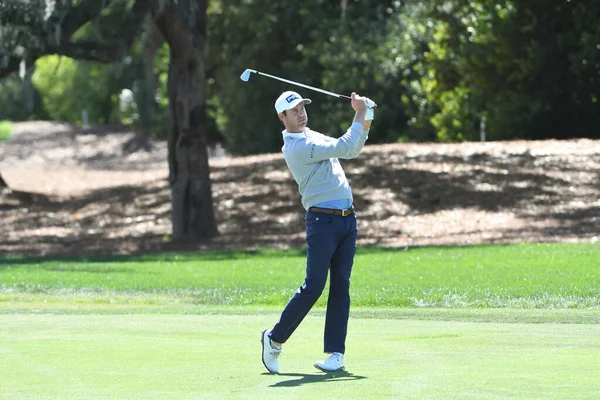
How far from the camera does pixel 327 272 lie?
8078mm

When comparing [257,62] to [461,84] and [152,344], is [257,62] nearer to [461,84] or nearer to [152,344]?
[461,84]

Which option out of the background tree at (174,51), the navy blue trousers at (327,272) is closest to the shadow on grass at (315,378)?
the navy blue trousers at (327,272)

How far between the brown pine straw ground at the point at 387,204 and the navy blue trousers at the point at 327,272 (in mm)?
12813

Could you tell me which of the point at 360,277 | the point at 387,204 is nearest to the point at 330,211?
the point at 360,277

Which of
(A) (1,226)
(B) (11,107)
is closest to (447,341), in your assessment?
(A) (1,226)

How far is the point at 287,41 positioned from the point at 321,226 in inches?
1196

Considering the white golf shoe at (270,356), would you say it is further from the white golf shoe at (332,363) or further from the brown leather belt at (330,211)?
the brown leather belt at (330,211)

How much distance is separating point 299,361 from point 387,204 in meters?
16.4

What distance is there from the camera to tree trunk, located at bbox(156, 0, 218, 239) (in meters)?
21.8

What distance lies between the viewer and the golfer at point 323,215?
7.85 m

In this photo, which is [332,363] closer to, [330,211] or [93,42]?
[330,211]

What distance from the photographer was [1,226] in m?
27.7

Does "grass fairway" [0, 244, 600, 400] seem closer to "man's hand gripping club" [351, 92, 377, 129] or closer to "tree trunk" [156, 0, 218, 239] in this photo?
"man's hand gripping club" [351, 92, 377, 129]

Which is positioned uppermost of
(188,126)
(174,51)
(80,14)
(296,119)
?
(80,14)
